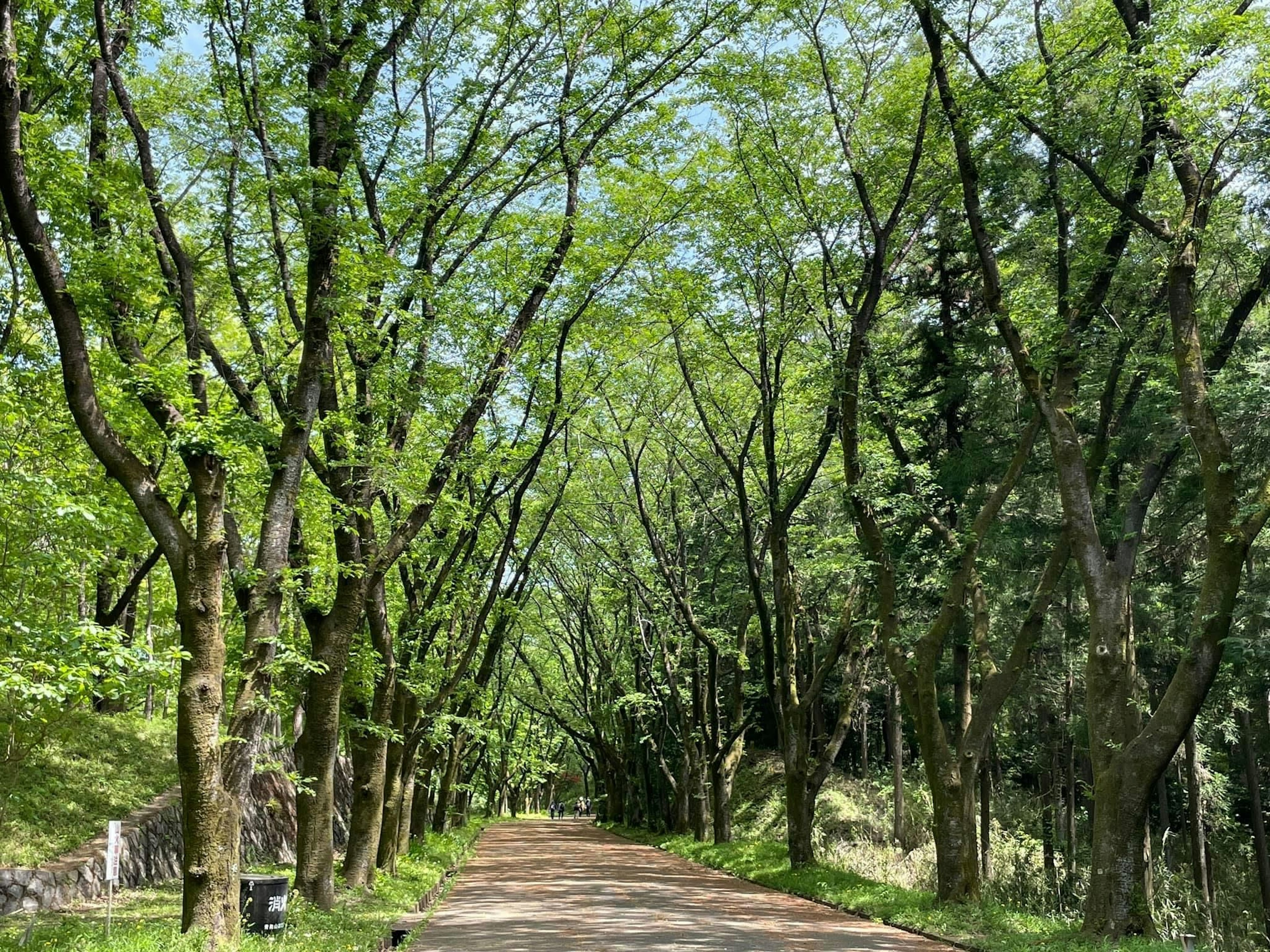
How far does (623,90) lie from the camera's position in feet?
34.3

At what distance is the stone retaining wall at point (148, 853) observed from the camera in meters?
10.5

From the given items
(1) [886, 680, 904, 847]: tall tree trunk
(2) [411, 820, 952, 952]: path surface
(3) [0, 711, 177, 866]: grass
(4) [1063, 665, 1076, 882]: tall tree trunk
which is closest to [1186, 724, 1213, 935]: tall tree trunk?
(4) [1063, 665, 1076, 882]: tall tree trunk

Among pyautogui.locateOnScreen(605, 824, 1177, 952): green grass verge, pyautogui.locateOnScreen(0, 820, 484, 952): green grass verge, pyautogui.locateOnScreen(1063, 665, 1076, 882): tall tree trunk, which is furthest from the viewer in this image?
pyautogui.locateOnScreen(1063, 665, 1076, 882): tall tree trunk

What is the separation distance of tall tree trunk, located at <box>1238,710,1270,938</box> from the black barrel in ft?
51.5

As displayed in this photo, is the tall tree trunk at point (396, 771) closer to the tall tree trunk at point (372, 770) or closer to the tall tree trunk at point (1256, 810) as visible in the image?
the tall tree trunk at point (372, 770)

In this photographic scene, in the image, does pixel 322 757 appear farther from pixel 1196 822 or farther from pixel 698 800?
pixel 698 800

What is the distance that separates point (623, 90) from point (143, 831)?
40.5ft

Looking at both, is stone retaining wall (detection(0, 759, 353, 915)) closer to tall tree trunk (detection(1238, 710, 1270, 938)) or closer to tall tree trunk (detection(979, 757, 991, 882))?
tall tree trunk (detection(979, 757, 991, 882))

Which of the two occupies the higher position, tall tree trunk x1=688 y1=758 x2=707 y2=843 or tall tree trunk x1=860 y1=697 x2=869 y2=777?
tall tree trunk x1=860 y1=697 x2=869 y2=777

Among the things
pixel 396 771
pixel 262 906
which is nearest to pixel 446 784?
pixel 396 771

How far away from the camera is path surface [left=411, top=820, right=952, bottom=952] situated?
9703 mm

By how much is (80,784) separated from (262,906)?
7.79 metres

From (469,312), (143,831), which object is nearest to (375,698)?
(143,831)

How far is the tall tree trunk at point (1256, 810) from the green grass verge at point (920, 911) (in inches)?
295
